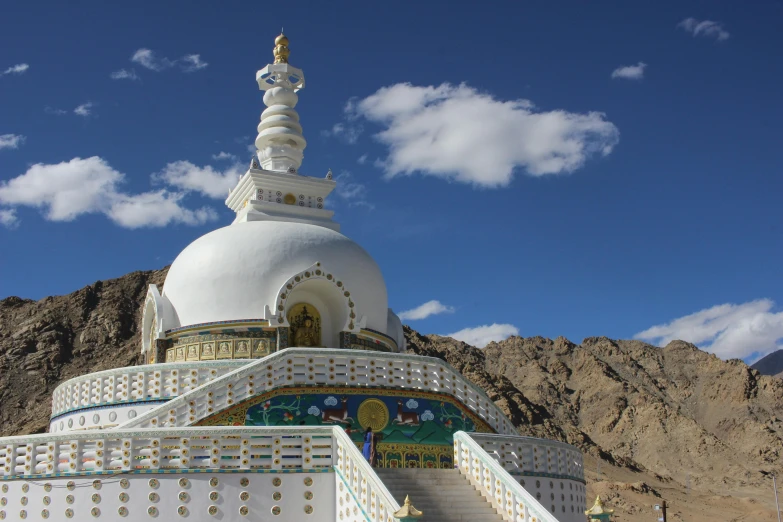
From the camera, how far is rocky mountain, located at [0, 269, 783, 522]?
58656 millimetres

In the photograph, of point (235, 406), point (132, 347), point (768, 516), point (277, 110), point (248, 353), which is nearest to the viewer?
point (235, 406)

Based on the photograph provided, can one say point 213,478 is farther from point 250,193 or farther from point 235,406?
point 250,193

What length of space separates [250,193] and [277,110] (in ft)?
10.1

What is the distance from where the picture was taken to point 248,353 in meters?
20.1

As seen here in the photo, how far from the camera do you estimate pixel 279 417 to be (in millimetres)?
16328

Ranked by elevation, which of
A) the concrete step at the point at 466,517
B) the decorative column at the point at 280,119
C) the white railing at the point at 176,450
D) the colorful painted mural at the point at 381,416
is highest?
the decorative column at the point at 280,119

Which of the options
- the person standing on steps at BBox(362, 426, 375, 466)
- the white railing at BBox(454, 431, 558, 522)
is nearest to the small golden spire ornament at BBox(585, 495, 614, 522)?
the white railing at BBox(454, 431, 558, 522)

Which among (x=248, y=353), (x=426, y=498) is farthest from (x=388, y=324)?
(x=426, y=498)

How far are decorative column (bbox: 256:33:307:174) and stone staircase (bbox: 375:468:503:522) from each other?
12.7 metres

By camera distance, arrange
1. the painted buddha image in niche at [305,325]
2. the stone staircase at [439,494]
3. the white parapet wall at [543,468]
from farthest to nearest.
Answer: the painted buddha image in niche at [305,325] → the white parapet wall at [543,468] → the stone staircase at [439,494]

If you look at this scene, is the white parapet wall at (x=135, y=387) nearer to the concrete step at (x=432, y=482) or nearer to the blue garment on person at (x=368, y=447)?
the blue garment on person at (x=368, y=447)

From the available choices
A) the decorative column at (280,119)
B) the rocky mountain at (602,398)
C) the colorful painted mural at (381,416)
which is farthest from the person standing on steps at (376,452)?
the rocky mountain at (602,398)

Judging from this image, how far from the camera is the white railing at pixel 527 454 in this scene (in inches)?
623

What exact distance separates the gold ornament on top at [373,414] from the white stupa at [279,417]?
0.07ft
